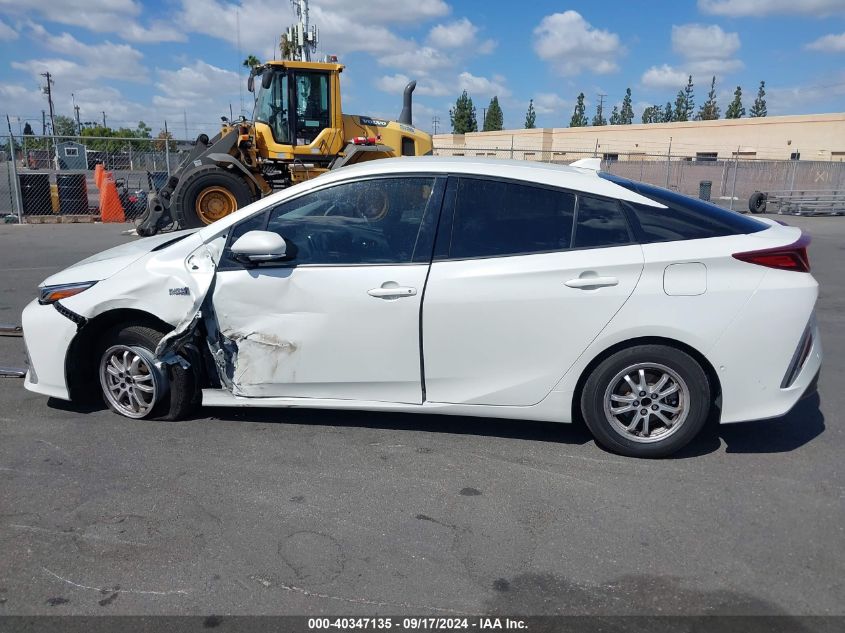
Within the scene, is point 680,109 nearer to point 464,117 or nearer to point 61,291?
point 464,117

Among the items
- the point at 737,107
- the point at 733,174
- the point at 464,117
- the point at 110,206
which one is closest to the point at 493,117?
the point at 464,117

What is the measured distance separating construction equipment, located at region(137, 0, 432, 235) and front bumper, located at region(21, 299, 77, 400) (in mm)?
8997

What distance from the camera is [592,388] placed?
3.88 meters

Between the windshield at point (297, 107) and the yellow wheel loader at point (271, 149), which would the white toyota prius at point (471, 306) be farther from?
the windshield at point (297, 107)

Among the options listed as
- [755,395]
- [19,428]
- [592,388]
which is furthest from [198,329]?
[755,395]

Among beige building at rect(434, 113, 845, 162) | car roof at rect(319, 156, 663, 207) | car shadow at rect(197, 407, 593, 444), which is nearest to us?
car roof at rect(319, 156, 663, 207)

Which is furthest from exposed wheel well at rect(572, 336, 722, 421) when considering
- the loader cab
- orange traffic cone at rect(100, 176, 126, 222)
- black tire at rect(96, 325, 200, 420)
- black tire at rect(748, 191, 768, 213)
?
black tire at rect(748, 191, 768, 213)

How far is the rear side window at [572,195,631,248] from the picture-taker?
3.86 m

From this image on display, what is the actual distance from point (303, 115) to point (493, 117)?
280 feet

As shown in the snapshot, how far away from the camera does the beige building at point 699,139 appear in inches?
1745

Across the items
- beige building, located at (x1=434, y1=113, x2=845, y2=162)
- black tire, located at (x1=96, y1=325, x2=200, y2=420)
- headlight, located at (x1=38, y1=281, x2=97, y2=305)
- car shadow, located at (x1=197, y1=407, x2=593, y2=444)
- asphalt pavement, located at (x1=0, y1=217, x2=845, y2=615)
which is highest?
beige building, located at (x1=434, y1=113, x2=845, y2=162)

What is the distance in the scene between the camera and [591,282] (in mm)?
3766

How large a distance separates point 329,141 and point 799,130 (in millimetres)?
42562

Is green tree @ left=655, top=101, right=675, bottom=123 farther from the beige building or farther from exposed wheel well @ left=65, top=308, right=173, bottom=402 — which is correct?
exposed wheel well @ left=65, top=308, right=173, bottom=402
